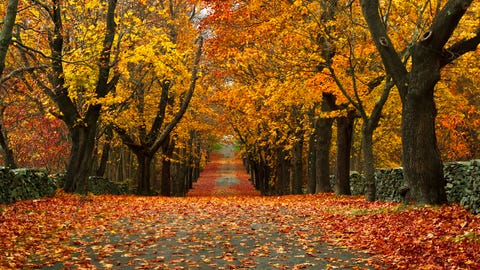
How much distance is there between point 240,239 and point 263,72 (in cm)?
1338

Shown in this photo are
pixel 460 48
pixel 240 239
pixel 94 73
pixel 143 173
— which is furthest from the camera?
pixel 143 173

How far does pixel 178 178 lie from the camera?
3988 cm

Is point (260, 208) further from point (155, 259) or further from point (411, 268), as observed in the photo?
point (411, 268)

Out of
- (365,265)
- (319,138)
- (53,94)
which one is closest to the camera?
(365,265)

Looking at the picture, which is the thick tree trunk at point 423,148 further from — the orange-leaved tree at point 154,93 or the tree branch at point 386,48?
the orange-leaved tree at point 154,93

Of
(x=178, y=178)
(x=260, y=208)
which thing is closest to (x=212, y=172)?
(x=178, y=178)

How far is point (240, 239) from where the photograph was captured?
1095cm

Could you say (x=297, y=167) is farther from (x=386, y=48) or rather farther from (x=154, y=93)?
(x=386, y=48)

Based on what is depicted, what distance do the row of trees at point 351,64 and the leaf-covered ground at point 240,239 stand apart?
2.59 metres

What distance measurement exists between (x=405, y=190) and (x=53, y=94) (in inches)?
543

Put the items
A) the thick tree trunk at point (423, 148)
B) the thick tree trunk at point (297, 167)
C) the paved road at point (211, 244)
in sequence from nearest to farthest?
the paved road at point (211, 244)
the thick tree trunk at point (423, 148)
the thick tree trunk at point (297, 167)

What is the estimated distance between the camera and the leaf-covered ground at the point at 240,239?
840 cm

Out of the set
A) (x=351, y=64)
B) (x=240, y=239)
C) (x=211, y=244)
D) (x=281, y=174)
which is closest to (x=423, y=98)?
(x=351, y=64)

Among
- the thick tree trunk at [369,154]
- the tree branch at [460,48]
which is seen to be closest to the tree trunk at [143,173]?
the thick tree trunk at [369,154]
